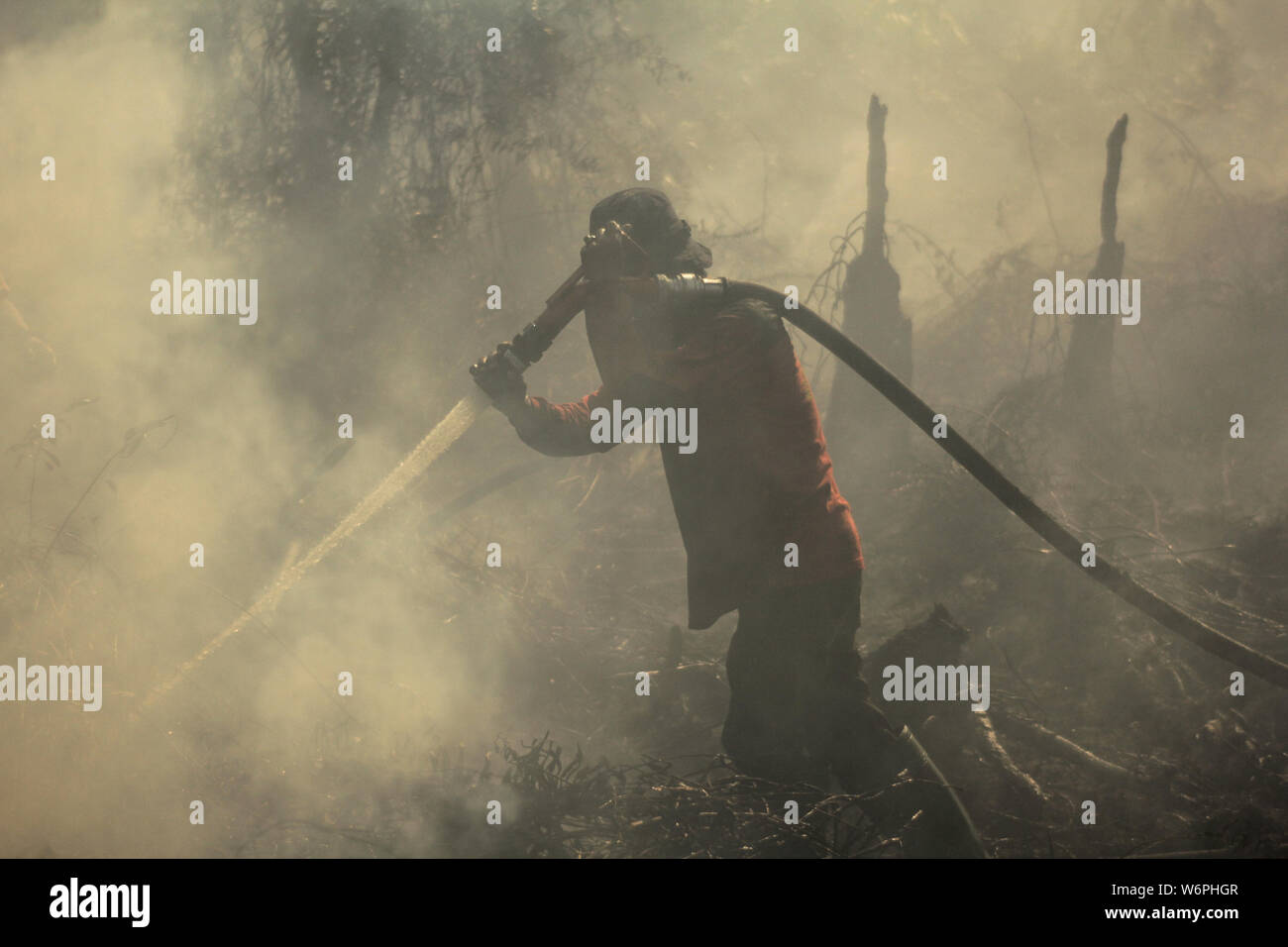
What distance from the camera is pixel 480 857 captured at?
3.56m

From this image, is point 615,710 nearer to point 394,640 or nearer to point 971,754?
point 394,640

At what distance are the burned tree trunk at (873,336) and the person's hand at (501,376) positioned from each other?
14.0 ft

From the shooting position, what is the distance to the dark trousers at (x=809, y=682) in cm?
330

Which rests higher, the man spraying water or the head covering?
the head covering

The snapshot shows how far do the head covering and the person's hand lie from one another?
55 cm

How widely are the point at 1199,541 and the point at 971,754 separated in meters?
2.67

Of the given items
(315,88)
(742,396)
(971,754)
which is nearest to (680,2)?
(315,88)

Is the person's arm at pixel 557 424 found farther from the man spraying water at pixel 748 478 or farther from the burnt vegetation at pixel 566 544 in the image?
the burnt vegetation at pixel 566 544

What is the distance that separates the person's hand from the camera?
3.11 m
